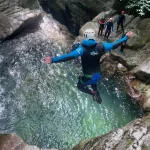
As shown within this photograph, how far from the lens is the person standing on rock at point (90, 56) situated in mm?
8047

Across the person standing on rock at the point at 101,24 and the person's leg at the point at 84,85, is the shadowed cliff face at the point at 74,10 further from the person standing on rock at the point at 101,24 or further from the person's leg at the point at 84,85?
the person's leg at the point at 84,85

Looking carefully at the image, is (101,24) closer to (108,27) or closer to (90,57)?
(108,27)

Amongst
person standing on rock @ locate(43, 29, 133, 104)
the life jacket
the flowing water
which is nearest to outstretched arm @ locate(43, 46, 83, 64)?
person standing on rock @ locate(43, 29, 133, 104)

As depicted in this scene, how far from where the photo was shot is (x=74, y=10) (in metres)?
17.0

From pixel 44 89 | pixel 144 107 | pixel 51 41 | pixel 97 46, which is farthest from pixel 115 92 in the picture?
pixel 51 41

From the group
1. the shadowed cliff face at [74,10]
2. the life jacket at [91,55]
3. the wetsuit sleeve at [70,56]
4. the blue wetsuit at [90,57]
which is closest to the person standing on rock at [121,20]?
the shadowed cliff face at [74,10]

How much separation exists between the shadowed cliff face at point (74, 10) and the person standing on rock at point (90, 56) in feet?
26.1

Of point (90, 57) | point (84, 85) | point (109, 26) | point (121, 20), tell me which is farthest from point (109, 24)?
point (90, 57)

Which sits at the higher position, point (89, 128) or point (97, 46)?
point (97, 46)

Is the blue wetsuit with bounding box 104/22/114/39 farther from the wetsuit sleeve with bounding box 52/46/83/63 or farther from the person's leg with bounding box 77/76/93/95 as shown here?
the wetsuit sleeve with bounding box 52/46/83/63

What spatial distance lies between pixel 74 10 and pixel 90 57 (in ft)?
30.0

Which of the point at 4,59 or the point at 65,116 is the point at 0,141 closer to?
the point at 65,116

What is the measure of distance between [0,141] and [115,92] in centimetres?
530

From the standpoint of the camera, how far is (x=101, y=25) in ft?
45.1
